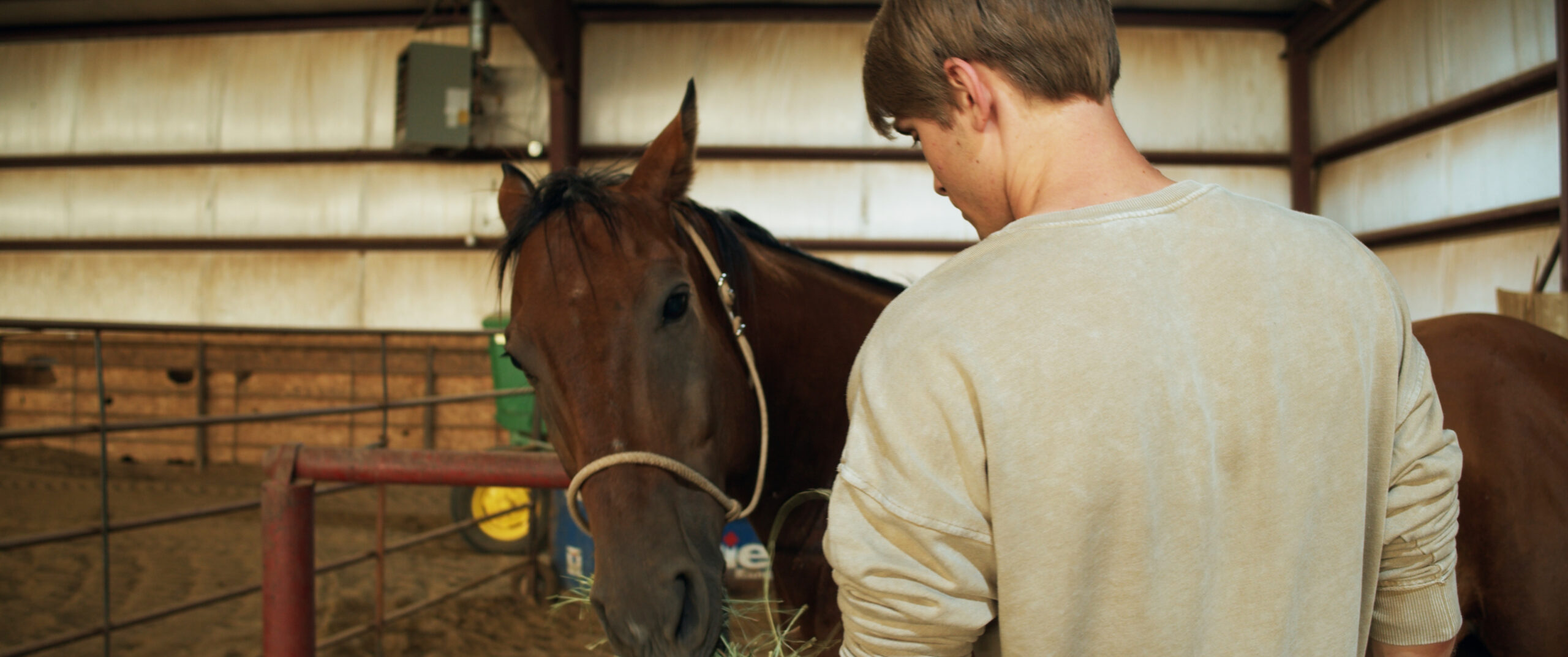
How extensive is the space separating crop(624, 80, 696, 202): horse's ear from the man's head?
79cm

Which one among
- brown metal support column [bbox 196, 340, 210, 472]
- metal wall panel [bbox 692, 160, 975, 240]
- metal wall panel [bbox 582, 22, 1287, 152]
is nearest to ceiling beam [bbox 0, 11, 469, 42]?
metal wall panel [bbox 582, 22, 1287, 152]

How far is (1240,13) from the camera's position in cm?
682

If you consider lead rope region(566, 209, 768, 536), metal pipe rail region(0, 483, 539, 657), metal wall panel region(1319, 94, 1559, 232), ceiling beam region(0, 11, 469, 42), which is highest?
ceiling beam region(0, 11, 469, 42)

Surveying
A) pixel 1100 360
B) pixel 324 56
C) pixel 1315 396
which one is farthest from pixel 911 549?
pixel 324 56

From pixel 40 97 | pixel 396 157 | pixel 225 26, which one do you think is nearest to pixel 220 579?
pixel 396 157

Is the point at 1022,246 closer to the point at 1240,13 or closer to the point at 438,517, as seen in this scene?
the point at 438,517

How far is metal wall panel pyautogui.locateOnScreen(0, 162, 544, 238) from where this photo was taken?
22.6 feet

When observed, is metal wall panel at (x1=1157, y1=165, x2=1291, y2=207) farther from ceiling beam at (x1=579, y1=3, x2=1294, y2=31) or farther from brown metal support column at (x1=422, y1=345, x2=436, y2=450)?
brown metal support column at (x1=422, y1=345, x2=436, y2=450)

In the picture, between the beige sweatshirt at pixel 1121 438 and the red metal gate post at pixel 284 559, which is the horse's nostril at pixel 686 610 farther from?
the red metal gate post at pixel 284 559

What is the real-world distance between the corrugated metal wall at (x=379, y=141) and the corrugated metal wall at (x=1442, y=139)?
535 mm

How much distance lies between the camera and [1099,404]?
49cm

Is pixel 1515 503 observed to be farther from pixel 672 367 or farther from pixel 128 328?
pixel 128 328

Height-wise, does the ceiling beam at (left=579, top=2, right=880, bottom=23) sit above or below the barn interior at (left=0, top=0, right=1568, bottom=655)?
above

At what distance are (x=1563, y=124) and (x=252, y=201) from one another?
389 inches
